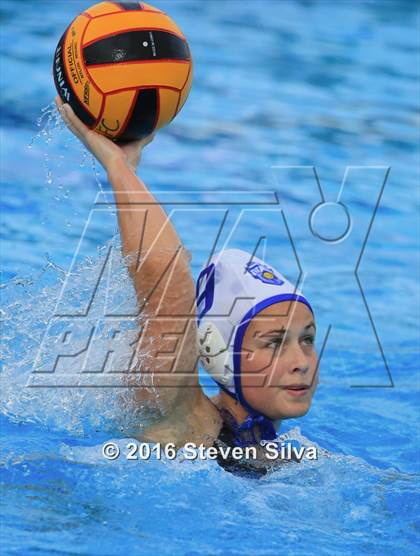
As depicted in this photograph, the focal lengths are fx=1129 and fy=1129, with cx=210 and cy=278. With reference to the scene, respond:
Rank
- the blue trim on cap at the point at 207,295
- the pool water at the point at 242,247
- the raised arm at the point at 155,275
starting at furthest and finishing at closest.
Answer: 1. the blue trim on cap at the point at 207,295
2. the pool water at the point at 242,247
3. the raised arm at the point at 155,275

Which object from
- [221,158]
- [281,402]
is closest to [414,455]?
[281,402]

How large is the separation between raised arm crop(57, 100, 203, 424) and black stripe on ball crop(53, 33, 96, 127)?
0.02 metres

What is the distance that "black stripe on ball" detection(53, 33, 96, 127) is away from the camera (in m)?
3.30

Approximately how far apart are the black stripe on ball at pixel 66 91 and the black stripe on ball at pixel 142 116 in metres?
0.12

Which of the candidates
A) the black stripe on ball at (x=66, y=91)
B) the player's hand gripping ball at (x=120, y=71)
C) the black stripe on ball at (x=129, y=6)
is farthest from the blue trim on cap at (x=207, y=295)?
the black stripe on ball at (x=129, y=6)

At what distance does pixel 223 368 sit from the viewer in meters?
3.54

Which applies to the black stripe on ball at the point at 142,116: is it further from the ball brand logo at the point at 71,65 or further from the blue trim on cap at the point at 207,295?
the blue trim on cap at the point at 207,295

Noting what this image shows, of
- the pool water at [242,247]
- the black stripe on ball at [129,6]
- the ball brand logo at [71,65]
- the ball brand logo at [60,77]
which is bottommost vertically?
the pool water at [242,247]

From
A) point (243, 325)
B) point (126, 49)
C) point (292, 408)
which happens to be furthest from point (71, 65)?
point (292, 408)

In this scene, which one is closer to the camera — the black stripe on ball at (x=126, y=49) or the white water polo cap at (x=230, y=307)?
the black stripe on ball at (x=126, y=49)

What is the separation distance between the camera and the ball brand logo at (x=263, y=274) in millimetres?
3576

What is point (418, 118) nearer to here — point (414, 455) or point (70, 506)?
point (414, 455)

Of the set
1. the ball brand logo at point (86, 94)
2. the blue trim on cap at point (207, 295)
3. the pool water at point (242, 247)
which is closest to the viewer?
the ball brand logo at point (86, 94)

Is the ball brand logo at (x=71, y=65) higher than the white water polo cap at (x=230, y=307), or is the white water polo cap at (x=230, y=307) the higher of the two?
the ball brand logo at (x=71, y=65)
